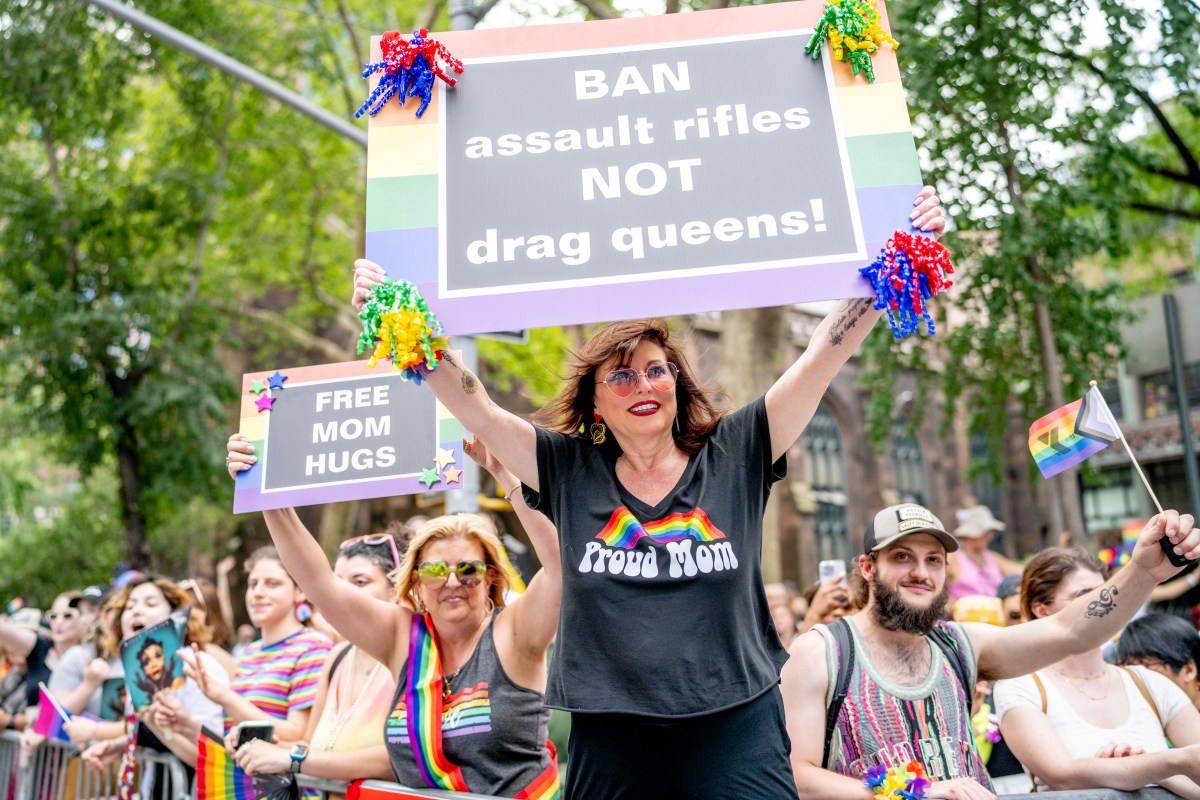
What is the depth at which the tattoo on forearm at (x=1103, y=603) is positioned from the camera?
3.03 meters

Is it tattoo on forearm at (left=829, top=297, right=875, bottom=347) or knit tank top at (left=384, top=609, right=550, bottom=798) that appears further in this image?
knit tank top at (left=384, top=609, right=550, bottom=798)

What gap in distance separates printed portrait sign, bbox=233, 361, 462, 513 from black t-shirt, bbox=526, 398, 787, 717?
1406mm

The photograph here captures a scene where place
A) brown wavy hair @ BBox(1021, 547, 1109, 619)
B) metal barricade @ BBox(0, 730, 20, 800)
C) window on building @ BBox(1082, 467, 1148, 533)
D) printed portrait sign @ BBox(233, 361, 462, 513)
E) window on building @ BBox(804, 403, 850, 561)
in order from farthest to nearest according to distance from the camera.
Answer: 1. window on building @ BBox(804, 403, 850, 561)
2. window on building @ BBox(1082, 467, 1148, 533)
3. metal barricade @ BBox(0, 730, 20, 800)
4. brown wavy hair @ BBox(1021, 547, 1109, 619)
5. printed portrait sign @ BBox(233, 361, 462, 513)

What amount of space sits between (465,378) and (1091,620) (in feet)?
6.07

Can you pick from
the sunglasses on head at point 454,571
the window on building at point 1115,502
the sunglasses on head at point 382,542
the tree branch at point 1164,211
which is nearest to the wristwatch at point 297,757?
the sunglasses on head at point 454,571

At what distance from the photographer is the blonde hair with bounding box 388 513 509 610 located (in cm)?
370

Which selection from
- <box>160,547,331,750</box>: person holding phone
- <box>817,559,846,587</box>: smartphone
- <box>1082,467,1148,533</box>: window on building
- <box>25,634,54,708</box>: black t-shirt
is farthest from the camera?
<box>1082,467,1148,533</box>: window on building

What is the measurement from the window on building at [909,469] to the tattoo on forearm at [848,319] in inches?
1218

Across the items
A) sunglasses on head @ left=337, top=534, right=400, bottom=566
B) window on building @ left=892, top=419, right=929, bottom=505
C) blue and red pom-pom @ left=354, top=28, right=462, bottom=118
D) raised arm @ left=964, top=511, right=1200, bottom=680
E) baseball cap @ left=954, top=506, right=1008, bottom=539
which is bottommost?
raised arm @ left=964, top=511, right=1200, bottom=680

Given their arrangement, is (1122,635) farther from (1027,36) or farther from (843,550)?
(843,550)

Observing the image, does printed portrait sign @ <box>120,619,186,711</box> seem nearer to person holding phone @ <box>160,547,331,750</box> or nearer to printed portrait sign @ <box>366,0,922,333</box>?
person holding phone @ <box>160,547,331,750</box>

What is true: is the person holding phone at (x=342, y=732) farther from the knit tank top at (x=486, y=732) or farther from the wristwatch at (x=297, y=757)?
the knit tank top at (x=486, y=732)

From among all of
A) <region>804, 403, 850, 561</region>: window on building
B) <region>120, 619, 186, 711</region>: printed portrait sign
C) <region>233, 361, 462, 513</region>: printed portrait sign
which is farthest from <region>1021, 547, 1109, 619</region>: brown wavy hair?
<region>804, 403, 850, 561</region>: window on building

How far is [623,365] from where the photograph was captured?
107 inches
